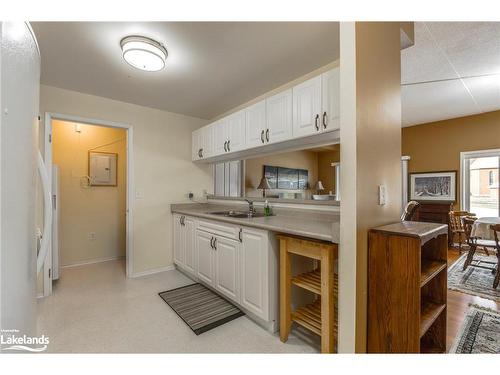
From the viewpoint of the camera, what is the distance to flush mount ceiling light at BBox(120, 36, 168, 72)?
175 cm

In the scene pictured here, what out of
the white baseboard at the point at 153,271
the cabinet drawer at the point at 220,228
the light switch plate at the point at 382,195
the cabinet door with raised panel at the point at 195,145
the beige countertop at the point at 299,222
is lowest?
the white baseboard at the point at 153,271

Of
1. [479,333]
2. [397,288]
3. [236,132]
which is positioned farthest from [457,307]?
[236,132]

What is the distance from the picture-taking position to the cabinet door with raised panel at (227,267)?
210 centimetres

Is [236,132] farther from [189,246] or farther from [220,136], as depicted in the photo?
[189,246]

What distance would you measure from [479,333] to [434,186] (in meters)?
3.58

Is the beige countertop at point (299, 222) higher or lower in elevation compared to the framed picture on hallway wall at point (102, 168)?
lower

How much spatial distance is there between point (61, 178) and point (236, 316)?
10.9 ft

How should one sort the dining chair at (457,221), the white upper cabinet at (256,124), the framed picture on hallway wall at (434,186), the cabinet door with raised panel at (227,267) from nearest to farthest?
the cabinet door with raised panel at (227,267)
the white upper cabinet at (256,124)
the dining chair at (457,221)
the framed picture on hallway wall at (434,186)

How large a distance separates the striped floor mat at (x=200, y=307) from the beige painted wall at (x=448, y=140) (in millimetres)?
4809

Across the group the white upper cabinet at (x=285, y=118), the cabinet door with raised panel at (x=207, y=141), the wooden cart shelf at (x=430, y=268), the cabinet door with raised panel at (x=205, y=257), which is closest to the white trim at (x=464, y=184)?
the wooden cart shelf at (x=430, y=268)

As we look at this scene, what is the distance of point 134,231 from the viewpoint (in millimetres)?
3137

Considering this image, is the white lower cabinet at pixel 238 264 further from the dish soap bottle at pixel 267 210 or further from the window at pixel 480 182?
the window at pixel 480 182

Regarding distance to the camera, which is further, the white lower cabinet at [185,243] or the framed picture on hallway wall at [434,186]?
the framed picture on hallway wall at [434,186]
